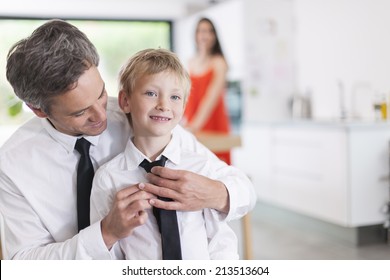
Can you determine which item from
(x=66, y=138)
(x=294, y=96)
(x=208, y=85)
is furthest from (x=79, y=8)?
(x=294, y=96)

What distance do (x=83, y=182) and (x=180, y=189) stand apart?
0.21m

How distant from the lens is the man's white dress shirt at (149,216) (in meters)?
1.00

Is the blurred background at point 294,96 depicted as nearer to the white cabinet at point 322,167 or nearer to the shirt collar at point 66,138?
the white cabinet at point 322,167

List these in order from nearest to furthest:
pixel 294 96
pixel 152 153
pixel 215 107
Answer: pixel 152 153 < pixel 215 107 < pixel 294 96

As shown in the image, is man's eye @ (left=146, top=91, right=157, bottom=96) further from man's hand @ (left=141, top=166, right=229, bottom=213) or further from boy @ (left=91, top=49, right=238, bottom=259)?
man's hand @ (left=141, top=166, right=229, bottom=213)

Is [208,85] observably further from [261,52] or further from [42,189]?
[42,189]

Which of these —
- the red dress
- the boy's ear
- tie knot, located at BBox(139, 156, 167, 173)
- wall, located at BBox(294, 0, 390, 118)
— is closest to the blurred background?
wall, located at BBox(294, 0, 390, 118)

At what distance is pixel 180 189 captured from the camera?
37.4 inches

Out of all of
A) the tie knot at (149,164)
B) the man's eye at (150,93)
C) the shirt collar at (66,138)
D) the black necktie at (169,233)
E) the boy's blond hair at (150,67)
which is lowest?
the black necktie at (169,233)

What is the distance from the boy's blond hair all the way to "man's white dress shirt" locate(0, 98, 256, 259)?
143 millimetres

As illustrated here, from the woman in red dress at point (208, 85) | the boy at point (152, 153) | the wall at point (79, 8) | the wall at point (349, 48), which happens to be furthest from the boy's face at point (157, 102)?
the woman in red dress at point (208, 85)

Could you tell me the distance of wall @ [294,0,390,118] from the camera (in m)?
1.82

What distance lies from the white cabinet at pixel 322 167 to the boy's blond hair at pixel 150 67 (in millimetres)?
1218
